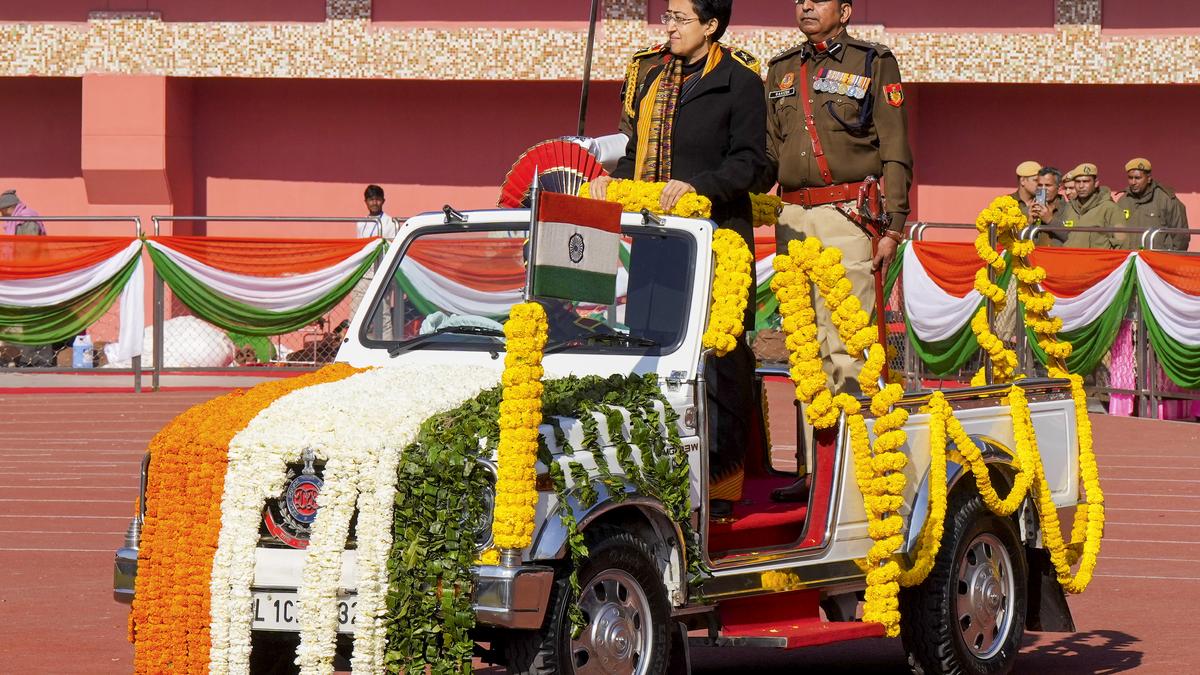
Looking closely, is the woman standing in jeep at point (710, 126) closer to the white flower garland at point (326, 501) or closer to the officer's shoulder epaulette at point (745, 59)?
the officer's shoulder epaulette at point (745, 59)

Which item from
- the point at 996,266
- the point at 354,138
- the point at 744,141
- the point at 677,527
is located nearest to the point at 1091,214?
the point at 354,138

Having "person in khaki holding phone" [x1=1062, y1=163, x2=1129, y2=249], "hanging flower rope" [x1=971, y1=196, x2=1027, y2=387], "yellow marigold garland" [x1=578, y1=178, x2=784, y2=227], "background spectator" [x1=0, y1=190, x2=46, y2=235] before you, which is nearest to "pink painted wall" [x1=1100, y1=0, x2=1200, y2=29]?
"person in khaki holding phone" [x1=1062, y1=163, x2=1129, y2=249]

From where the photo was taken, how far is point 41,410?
1947 centimetres

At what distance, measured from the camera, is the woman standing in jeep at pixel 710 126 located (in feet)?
26.9

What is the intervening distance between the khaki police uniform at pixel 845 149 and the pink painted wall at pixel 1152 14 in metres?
17.8

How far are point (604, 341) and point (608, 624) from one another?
4.58 ft

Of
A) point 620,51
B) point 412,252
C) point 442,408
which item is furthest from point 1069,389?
point 620,51

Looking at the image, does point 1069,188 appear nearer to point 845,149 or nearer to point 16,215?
point 16,215

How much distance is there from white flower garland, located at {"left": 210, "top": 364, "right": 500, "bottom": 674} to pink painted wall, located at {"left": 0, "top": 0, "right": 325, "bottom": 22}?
20.7 m

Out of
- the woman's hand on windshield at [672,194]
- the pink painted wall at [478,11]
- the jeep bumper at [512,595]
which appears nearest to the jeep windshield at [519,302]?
the woman's hand on windshield at [672,194]

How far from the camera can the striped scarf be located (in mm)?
8500

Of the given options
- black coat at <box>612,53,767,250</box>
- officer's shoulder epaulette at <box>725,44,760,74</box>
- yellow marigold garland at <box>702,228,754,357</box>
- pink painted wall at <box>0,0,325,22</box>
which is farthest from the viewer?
pink painted wall at <box>0,0,325,22</box>

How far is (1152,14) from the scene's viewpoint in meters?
26.5

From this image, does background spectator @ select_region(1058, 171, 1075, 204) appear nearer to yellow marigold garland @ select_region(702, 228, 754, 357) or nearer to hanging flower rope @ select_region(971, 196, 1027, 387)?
hanging flower rope @ select_region(971, 196, 1027, 387)
